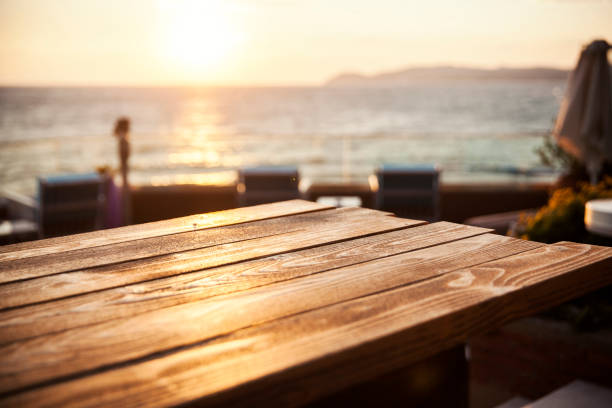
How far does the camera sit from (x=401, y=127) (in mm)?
44969

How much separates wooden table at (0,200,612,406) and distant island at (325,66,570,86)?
1820 centimetres

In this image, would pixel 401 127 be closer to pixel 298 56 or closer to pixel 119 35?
pixel 298 56

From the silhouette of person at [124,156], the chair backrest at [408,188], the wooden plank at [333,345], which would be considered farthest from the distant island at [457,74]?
the wooden plank at [333,345]

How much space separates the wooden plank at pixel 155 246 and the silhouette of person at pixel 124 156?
17.0 feet

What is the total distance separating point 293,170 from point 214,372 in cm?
537

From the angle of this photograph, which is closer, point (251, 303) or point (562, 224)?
point (251, 303)

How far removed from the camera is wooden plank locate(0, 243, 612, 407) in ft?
2.41

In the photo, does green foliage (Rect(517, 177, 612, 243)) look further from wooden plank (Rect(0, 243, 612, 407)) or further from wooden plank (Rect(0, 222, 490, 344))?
wooden plank (Rect(0, 243, 612, 407))

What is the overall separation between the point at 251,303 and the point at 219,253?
321mm

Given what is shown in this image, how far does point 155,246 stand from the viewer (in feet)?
4.55

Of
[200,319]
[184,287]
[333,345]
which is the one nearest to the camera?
[333,345]

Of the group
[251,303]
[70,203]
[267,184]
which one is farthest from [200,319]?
[70,203]

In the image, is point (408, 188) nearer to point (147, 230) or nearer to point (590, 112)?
point (590, 112)

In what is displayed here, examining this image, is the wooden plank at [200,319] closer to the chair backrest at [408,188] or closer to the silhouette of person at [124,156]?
the chair backrest at [408,188]
